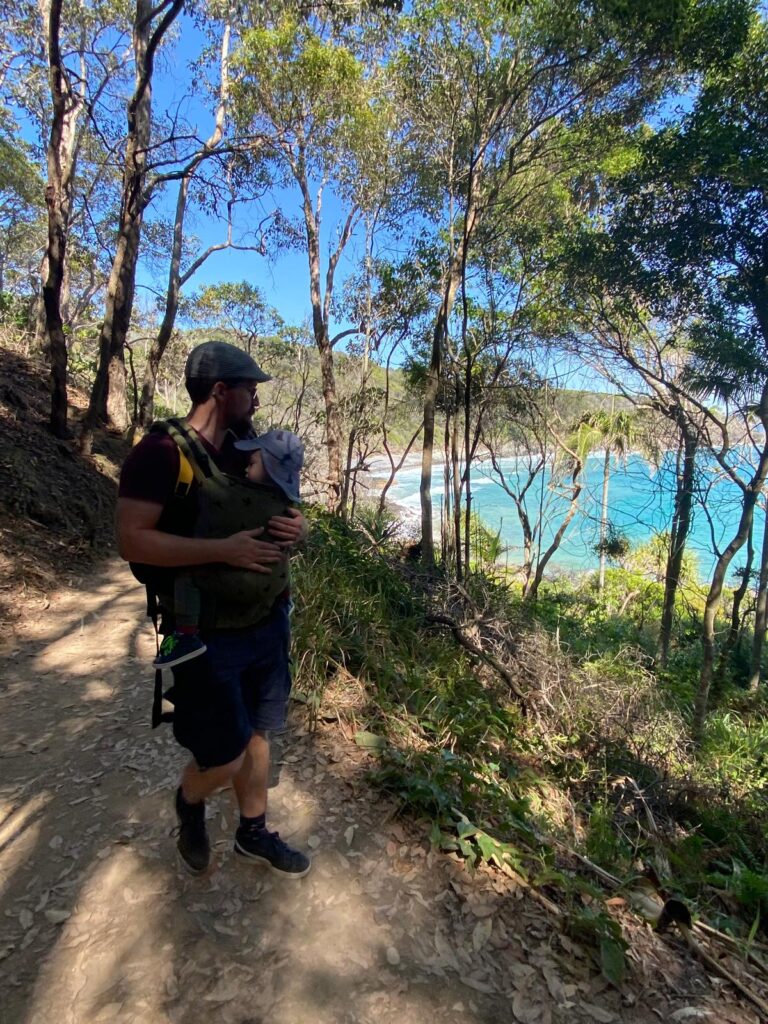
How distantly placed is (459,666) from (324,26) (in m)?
10.2

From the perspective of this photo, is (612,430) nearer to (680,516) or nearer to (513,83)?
(680,516)

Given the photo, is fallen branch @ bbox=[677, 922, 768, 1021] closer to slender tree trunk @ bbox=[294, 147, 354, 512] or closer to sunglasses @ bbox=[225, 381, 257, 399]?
sunglasses @ bbox=[225, 381, 257, 399]

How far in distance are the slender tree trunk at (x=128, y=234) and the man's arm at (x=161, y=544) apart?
6408 millimetres

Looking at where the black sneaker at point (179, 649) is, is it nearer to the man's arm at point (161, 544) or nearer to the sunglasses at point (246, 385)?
the man's arm at point (161, 544)

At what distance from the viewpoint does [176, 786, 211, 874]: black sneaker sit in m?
1.96

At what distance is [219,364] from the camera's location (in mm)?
1611

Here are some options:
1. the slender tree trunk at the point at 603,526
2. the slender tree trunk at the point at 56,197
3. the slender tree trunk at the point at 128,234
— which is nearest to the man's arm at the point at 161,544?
the slender tree trunk at the point at 56,197

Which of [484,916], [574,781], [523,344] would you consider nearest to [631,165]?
[523,344]

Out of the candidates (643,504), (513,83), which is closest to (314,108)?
(513,83)

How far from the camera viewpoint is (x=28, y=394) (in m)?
7.99

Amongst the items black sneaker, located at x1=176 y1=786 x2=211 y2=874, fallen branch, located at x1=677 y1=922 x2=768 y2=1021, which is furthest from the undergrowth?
black sneaker, located at x1=176 y1=786 x2=211 y2=874

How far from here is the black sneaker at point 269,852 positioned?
2.08 m

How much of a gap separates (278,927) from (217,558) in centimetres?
138

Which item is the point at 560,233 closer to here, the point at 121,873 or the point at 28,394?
the point at 28,394
